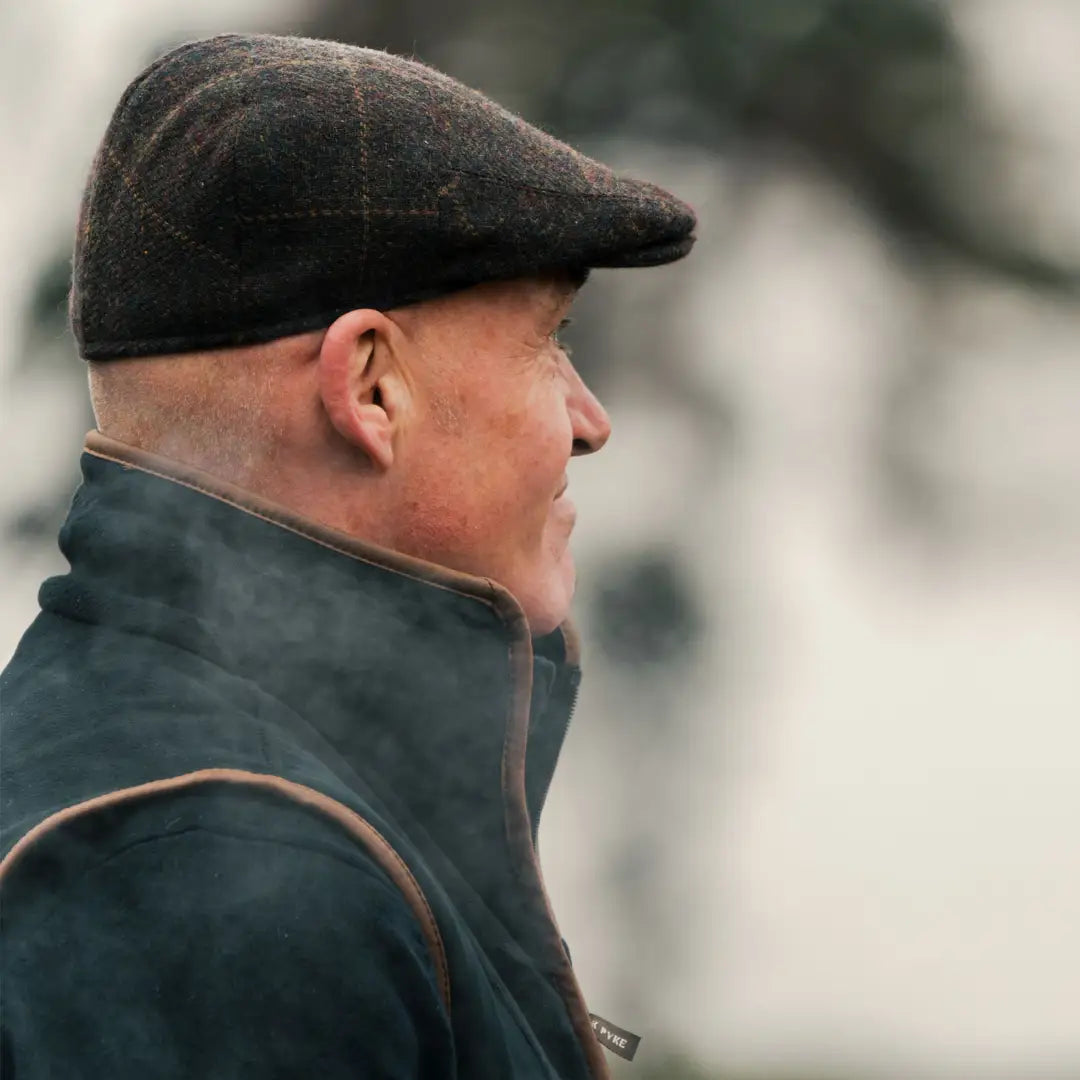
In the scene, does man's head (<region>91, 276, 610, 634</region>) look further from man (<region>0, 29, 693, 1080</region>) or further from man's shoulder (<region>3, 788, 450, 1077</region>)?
man's shoulder (<region>3, 788, 450, 1077</region>)

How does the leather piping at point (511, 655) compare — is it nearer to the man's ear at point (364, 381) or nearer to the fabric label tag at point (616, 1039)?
the man's ear at point (364, 381)

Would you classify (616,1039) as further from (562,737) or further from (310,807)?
(310,807)

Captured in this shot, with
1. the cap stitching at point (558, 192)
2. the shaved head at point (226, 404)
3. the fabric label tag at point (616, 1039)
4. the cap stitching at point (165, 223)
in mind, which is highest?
the cap stitching at point (558, 192)

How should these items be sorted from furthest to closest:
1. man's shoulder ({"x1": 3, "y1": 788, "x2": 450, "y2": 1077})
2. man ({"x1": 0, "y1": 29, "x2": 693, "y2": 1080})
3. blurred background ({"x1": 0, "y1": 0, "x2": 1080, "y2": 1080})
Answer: blurred background ({"x1": 0, "y1": 0, "x2": 1080, "y2": 1080}), man ({"x1": 0, "y1": 29, "x2": 693, "y2": 1080}), man's shoulder ({"x1": 3, "y1": 788, "x2": 450, "y2": 1077})

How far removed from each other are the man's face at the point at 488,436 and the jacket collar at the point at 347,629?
83 millimetres

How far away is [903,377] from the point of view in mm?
2025

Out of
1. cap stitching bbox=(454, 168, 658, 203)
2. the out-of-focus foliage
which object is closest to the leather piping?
cap stitching bbox=(454, 168, 658, 203)

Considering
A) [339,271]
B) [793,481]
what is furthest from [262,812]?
[793,481]

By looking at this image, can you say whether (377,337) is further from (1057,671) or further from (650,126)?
(1057,671)

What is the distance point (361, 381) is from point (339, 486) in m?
0.09

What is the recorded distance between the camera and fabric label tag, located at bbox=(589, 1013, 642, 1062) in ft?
4.60

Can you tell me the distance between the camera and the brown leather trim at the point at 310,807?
3.01 ft

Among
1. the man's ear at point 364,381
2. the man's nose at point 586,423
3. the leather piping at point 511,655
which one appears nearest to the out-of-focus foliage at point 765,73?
the man's nose at point 586,423

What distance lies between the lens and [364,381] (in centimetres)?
118
